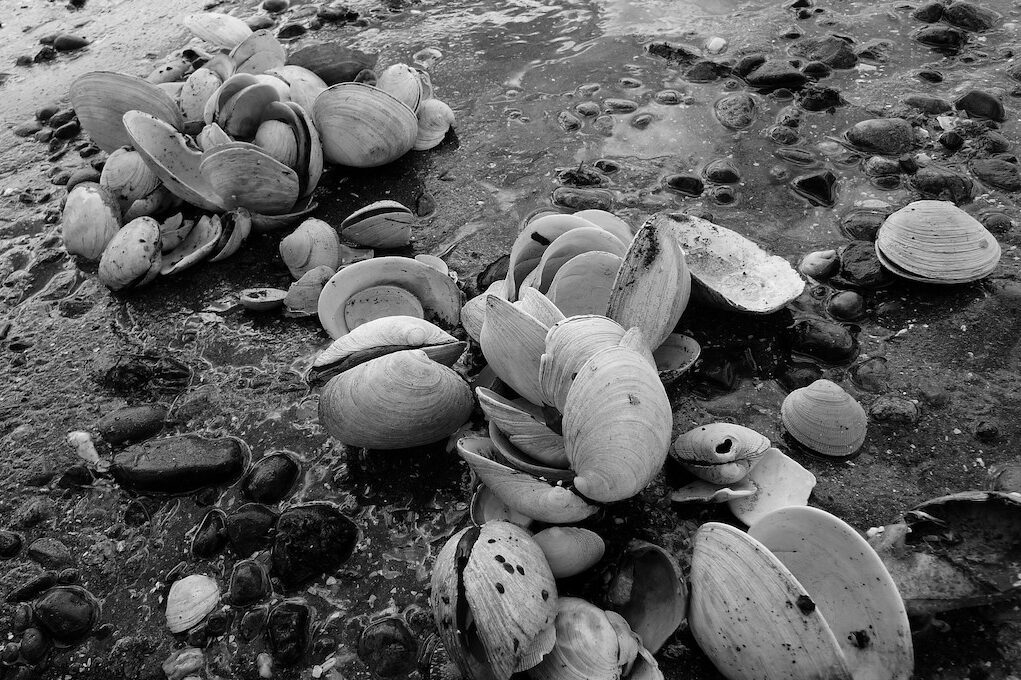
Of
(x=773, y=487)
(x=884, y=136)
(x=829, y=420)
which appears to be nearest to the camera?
(x=773, y=487)

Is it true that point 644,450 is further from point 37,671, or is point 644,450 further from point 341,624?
point 37,671

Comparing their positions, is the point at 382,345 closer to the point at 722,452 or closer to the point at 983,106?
the point at 722,452

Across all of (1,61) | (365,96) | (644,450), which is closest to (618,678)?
(644,450)

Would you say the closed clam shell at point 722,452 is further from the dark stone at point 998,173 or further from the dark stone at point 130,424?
the dark stone at point 998,173

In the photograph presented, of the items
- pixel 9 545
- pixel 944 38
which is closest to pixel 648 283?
pixel 9 545

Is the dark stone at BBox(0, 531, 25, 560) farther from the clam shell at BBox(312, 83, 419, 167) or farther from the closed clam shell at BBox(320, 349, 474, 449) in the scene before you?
the clam shell at BBox(312, 83, 419, 167)

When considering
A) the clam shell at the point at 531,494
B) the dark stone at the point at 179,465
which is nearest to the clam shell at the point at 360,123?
the dark stone at the point at 179,465

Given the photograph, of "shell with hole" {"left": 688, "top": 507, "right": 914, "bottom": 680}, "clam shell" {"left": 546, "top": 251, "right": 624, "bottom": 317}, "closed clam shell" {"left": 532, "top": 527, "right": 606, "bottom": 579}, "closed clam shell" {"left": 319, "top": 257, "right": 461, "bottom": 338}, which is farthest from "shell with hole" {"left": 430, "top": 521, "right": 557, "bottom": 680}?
"closed clam shell" {"left": 319, "top": 257, "right": 461, "bottom": 338}
